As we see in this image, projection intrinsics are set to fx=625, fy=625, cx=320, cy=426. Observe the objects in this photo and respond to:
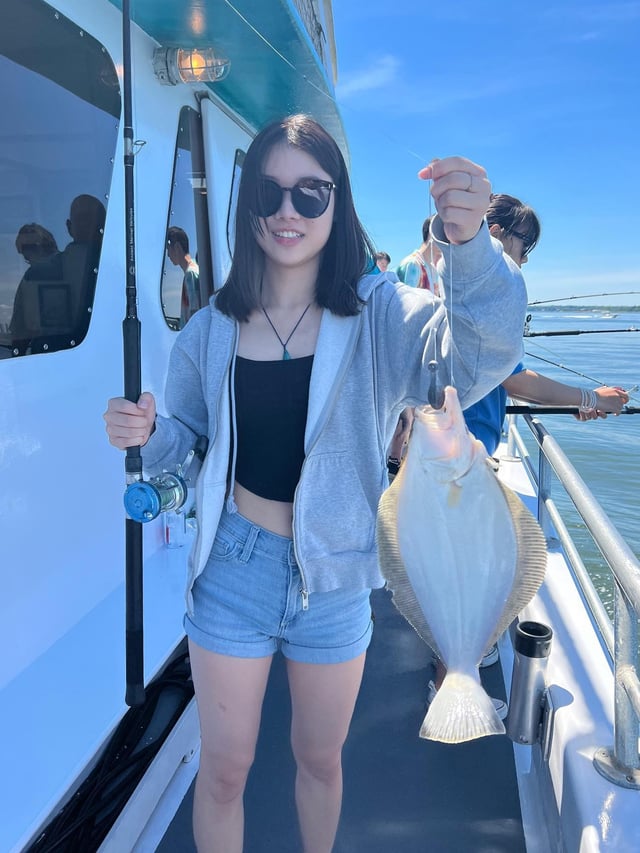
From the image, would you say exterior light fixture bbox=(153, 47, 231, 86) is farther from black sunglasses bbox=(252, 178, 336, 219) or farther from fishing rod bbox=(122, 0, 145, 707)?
black sunglasses bbox=(252, 178, 336, 219)

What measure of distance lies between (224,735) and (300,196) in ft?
4.47

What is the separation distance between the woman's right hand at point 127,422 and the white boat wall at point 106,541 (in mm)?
612

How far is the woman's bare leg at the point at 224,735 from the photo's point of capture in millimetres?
1580

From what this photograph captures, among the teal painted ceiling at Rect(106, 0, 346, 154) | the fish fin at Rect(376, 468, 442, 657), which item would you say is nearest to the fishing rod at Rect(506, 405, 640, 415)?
the teal painted ceiling at Rect(106, 0, 346, 154)

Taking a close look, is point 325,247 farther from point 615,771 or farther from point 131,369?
point 615,771

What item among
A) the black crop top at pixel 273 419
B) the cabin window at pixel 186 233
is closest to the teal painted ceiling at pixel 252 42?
the cabin window at pixel 186 233

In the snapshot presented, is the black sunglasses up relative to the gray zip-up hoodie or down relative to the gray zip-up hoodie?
up

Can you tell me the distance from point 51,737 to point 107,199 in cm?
190

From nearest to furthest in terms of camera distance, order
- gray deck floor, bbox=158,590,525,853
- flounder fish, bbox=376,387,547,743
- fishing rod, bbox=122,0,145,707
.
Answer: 1. flounder fish, bbox=376,387,547,743
2. fishing rod, bbox=122,0,145,707
3. gray deck floor, bbox=158,590,525,853

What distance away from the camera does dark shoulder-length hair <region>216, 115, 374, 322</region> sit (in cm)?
152

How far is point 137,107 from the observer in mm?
2643

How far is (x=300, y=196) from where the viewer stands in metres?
1.49

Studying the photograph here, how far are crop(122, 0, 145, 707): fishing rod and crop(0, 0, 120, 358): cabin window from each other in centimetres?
32

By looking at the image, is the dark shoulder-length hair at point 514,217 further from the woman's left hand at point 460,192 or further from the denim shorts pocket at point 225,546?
the denim shorts pocket at point 225,546
